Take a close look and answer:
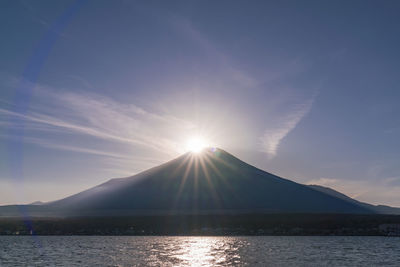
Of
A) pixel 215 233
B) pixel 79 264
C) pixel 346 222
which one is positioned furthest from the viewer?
pixel 346 222

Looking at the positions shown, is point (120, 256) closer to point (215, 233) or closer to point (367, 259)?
point (367, 259)

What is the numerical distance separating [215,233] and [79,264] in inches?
3490

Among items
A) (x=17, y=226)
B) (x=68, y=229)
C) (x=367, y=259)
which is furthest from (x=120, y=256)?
(x=17, y=226)

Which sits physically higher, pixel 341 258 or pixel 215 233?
pixel 215 233

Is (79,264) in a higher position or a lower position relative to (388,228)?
lower

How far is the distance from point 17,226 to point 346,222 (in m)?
120

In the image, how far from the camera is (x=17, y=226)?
156125 mm

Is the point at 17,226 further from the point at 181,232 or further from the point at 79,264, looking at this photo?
the point at 79,264

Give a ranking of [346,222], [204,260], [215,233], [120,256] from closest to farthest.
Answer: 1. [204,260]
2. [120,256]
3. [215,233]
4. [346,222]

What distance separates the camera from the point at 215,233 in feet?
457

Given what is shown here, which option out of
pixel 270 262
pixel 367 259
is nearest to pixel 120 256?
pixel 270 262

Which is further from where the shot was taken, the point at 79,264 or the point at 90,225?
the point at 90,225

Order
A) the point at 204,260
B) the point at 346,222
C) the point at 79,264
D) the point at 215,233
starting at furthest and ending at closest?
the point at 346,222, the point at 215,233, the point at 204,260, the point at 79,264

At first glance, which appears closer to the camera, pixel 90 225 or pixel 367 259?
pixel 367 259
